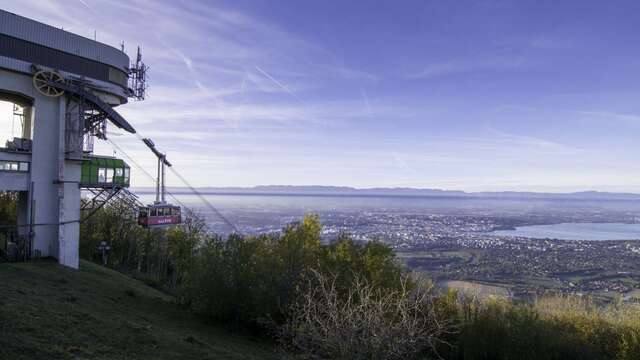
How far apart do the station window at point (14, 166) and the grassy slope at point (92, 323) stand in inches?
210

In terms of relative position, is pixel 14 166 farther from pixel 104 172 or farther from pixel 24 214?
pixel 104 172

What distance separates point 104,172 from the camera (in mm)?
31391

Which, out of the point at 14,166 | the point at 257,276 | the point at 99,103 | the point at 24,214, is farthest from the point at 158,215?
the point at 257,276

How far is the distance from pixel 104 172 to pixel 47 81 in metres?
6.25

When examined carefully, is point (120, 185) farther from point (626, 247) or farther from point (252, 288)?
point (626, 247)

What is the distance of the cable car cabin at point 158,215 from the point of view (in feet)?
101

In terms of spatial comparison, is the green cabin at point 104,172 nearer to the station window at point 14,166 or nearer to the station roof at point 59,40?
the station window at point 14,166

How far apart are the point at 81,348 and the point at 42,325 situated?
2034 mm

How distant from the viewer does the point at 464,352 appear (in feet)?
99.8

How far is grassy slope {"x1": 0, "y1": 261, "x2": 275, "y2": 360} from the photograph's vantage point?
44.4ft

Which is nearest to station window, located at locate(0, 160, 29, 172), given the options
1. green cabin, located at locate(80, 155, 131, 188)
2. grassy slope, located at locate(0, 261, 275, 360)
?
green cabin, located at locate(80, 155, 131, 188)

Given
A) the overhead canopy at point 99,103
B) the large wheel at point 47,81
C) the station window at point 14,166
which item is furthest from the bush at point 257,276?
the large wheel at point 47,81

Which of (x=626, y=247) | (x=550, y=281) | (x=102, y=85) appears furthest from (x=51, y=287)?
(x=626, y=247)

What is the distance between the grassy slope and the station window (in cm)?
533
